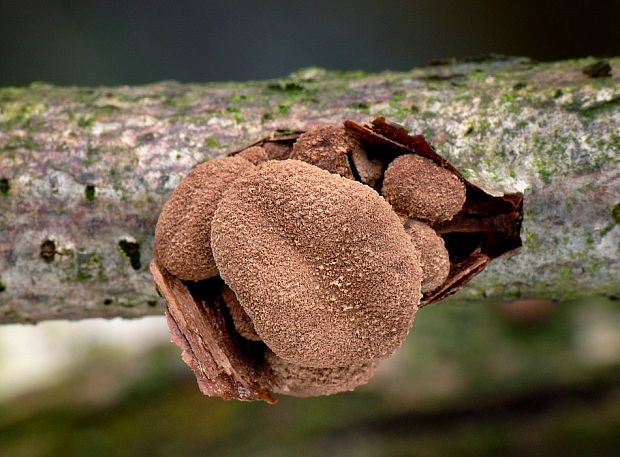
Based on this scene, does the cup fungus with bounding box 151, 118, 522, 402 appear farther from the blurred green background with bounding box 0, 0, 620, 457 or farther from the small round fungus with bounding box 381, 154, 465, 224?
the blurred green background with bounding box 0, 0, 620, 457

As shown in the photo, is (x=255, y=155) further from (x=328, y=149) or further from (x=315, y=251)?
(x=315, y=251)

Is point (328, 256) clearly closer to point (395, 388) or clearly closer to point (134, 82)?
point (395, 388)

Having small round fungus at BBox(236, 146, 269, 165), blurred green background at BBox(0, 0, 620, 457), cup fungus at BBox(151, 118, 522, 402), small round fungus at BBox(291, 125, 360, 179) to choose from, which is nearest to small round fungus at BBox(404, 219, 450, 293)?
cup fungus at BBox(151, 118, 522, 402)

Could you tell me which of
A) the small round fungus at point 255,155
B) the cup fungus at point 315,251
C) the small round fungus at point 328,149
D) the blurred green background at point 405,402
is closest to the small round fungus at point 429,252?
the cup fungus at point 315,251

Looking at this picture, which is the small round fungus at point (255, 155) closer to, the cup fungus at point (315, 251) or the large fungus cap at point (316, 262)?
the cup fungus at point (315, 251)

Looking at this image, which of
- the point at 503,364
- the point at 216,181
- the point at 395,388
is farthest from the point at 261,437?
the point at 216,181
